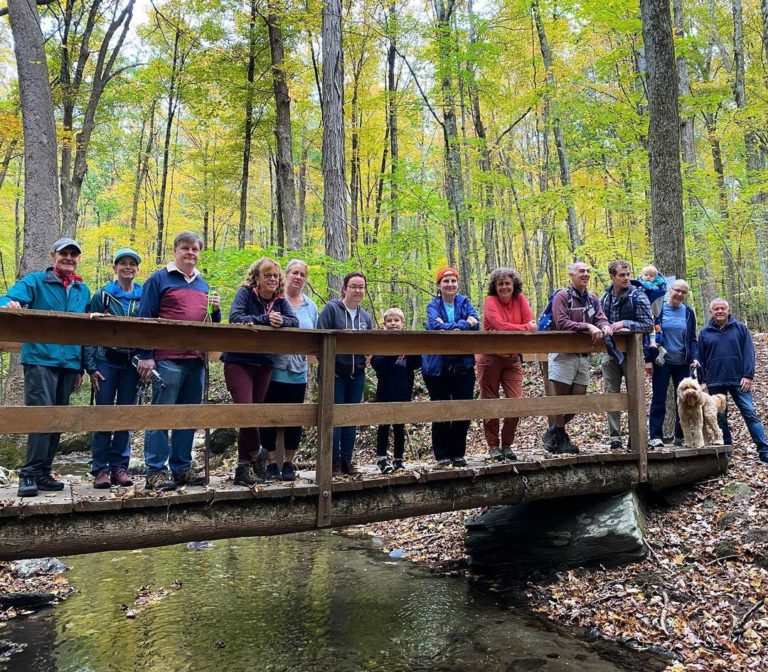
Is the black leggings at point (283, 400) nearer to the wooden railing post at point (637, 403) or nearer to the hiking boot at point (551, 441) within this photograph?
the hiking boot at point (551, 441)

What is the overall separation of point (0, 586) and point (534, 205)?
477 inches

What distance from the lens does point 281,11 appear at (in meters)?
11.8

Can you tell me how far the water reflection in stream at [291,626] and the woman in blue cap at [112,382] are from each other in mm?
1581

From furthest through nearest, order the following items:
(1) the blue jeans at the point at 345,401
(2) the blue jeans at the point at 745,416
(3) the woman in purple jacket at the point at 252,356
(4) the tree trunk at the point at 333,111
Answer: (4) the tree trunk at the point at 333,111 < (2) the blue jeans at the point at 745,416 < (1) the blue jeans at the point at 345,401 < (3) the woman in purple jacket at the point at 252,356

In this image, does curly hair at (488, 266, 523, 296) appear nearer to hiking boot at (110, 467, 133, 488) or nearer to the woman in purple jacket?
the woman in purple jacket

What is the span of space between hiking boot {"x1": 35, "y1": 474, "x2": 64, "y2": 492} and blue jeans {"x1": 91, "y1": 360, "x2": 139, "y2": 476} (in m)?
0.42

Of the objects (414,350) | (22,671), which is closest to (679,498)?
(414,350)

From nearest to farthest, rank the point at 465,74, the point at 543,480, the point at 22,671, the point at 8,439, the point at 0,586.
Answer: the point at 22,671 < the point at 543,480 < the point at 0,586 < the point at 8,439 < the point at 465,74

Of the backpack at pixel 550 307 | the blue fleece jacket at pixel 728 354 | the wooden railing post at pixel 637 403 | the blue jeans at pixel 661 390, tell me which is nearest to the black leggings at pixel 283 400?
the backpack at pixel 550 307

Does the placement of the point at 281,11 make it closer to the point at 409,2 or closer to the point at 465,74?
the point at 465,74

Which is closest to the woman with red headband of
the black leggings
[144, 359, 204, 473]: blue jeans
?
the black leggings

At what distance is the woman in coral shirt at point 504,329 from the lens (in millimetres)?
5734

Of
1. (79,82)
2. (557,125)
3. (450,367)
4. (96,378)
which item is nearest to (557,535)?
(450,367)

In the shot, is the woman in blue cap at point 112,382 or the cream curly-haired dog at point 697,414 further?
the cream curly-haired dog at point 697,414
